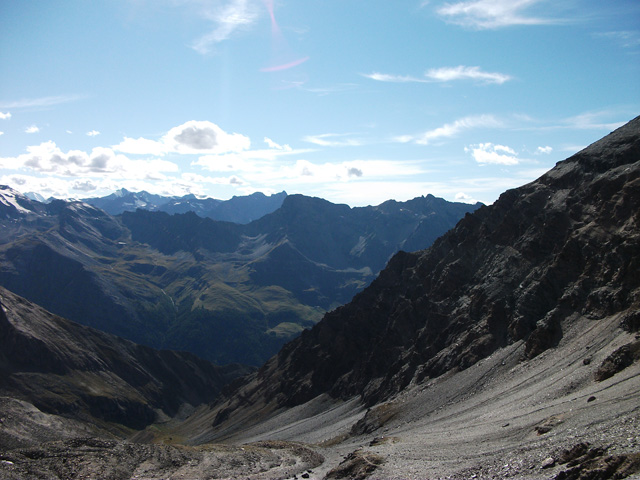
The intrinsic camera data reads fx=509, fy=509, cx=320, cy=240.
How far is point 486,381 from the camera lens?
11194 centimetres

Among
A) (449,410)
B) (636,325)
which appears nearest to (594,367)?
(636,325)

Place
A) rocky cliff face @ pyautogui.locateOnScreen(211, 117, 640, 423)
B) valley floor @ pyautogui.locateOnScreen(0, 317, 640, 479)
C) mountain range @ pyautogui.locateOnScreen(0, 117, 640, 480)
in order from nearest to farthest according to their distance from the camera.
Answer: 1. valley floor @ pyautogui.locateOnScreen(0, 317, 640, 479)
2. mountain range @ pyautogui.locateOnScreen(0, 117, 640, 480)
3. rocky cliff face @ pyautogui.locateOnScreen(211, 117, 640, 423)

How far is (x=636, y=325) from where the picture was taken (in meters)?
90.0

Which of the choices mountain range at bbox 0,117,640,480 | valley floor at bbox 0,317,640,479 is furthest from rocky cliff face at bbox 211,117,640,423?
valley floor at bbox 0,317,640,479

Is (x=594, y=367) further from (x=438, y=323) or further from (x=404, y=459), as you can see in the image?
(x=438, y=323)

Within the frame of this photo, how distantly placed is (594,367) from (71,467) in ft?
265

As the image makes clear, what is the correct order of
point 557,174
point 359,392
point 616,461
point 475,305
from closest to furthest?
1. point 616,461
2. point 475,305
3. point 557,174
4. point 359,392

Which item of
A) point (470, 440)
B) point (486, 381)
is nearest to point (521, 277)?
point (486, 381)

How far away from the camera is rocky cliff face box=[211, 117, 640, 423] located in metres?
113

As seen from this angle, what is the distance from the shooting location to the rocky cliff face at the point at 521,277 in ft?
371

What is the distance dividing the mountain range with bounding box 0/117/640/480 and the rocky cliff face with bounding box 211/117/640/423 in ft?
1.43

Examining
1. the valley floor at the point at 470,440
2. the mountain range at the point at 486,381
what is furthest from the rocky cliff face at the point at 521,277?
the valley floor at the point at 470,440

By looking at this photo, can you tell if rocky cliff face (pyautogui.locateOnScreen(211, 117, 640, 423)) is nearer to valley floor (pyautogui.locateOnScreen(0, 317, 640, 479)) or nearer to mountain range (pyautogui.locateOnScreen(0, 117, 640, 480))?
mountain range (pyautogui.locateOnScreen(0, 117, 640, 480))

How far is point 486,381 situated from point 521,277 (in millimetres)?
41282
